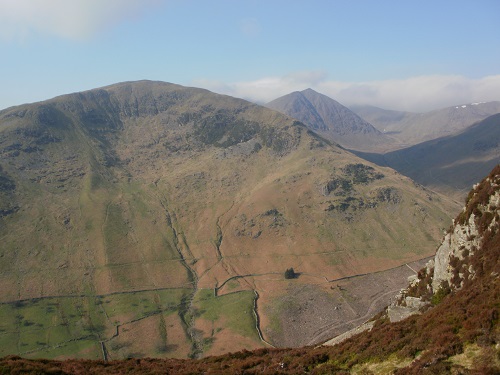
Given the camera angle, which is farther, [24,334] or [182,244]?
[182,244]

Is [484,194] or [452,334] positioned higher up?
[484,194]

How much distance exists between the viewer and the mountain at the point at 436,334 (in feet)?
65.8

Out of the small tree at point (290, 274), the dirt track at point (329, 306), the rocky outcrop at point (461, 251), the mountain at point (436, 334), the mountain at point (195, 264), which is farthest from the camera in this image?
the small tree at point (290, 274)

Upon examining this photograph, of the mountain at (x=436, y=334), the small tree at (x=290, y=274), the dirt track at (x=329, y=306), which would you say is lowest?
the dirt track at (x=329, y=306)

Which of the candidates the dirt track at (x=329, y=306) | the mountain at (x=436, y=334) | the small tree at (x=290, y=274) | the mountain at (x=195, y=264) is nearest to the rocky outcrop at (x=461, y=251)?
the mountain at (x=436, y=334)

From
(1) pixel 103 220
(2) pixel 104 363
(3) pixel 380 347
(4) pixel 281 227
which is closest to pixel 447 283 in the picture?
(3) pixel 380 347

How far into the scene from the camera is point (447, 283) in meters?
34.3

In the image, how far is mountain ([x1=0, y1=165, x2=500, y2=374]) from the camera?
20062mm

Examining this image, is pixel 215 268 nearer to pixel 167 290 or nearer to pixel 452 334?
pixel 167 290

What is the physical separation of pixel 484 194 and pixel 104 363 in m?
39.4

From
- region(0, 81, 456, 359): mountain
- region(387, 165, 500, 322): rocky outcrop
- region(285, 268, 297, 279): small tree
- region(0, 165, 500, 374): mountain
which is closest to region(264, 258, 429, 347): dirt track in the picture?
region(0, 81, 456, 359): mountain

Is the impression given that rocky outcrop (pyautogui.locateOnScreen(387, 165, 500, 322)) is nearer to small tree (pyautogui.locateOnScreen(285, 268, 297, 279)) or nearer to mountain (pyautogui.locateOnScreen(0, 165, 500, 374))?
mountain (pyautogui.locateOnScreen(0, 165, 500, 374))

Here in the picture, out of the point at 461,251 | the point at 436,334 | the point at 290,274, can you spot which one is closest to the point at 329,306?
the point at 290,274

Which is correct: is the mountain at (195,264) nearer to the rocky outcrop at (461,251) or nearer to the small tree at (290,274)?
the small tree at (290,274)
